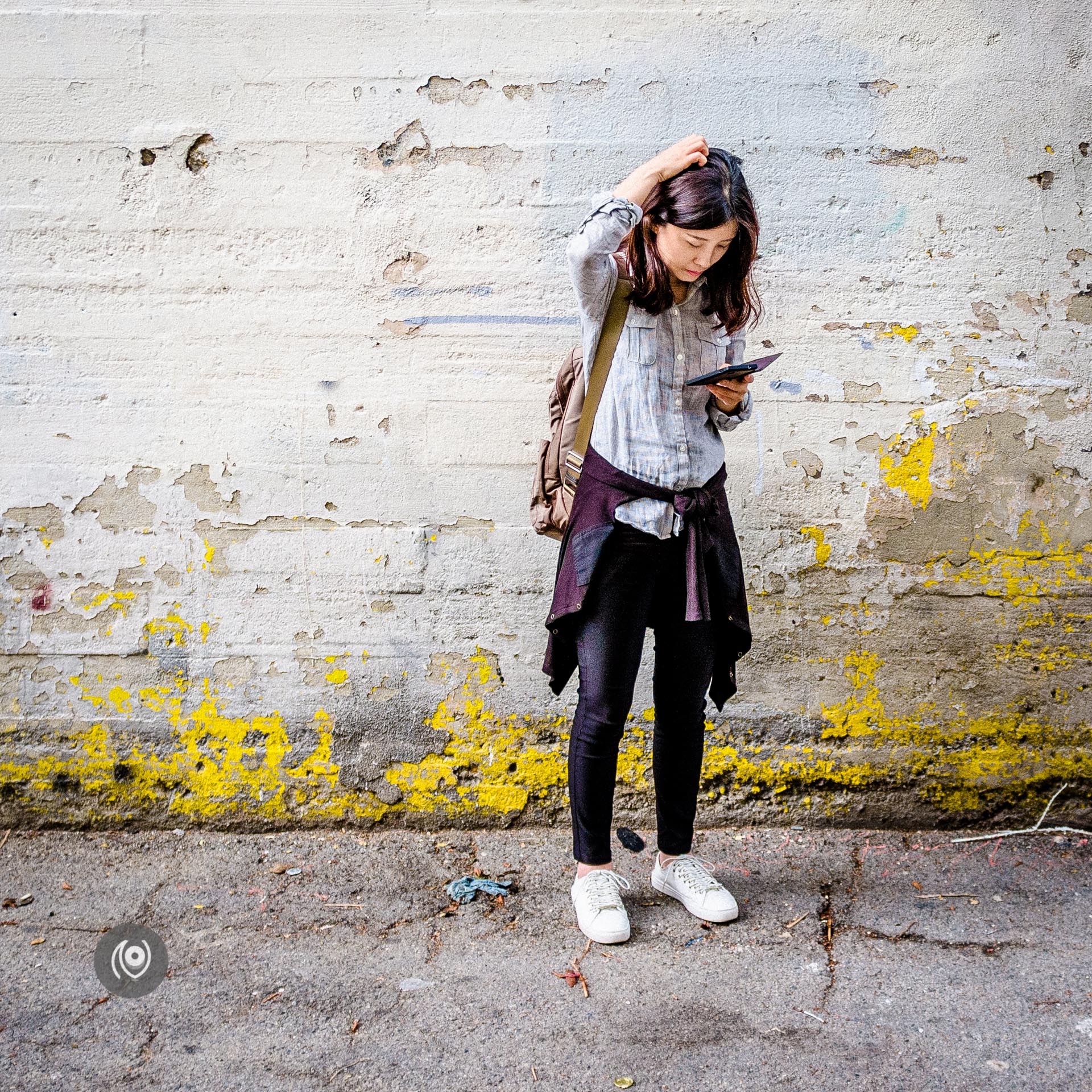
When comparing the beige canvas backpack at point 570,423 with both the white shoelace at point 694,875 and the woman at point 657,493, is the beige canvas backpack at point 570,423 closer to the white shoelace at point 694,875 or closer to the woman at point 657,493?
the woman at point 657,493

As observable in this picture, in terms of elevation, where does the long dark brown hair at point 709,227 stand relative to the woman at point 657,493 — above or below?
above

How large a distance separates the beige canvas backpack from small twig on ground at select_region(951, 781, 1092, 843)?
5.12 feet

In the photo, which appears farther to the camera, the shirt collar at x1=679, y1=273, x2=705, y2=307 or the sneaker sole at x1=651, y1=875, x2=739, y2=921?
the sneaker sole at x1=651, y1=875, x2=739, y2=921

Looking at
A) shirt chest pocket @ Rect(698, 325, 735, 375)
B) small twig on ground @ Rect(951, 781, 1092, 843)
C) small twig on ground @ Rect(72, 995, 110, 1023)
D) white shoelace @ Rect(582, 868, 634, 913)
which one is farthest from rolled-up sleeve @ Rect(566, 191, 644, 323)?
small twig on ground @ Rect(951, 781, 1092, 843)

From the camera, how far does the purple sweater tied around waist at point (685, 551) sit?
86.4 inches

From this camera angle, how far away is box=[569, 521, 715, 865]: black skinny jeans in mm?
2227

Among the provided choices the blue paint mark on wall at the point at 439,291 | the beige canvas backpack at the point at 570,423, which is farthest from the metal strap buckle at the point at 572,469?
the blue paint mark on wall at the point at 439,291

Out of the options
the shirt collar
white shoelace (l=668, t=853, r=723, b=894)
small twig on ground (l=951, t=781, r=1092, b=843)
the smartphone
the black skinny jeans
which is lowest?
small twig on ground (l=951, t=781, r=1092, b=843)

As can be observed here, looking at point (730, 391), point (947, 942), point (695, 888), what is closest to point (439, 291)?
point (730, 391)

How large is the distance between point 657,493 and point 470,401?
79cm

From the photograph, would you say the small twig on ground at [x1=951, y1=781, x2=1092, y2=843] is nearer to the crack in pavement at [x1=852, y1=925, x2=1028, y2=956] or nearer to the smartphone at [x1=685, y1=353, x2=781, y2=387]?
the crack in pavement at [x1=852, y1=925, x2=1028, y2=956]

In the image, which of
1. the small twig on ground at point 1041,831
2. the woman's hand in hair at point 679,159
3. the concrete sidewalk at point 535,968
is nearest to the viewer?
the concrete sidewalk at point 535,968

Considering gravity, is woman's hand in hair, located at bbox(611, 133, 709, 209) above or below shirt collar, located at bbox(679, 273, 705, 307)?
above

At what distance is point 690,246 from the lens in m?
2.08
